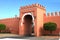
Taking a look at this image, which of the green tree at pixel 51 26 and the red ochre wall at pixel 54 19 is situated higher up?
the red ochre wall at pixel 54 19

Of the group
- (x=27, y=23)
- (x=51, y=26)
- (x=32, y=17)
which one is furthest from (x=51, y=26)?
(x=27, y=23)

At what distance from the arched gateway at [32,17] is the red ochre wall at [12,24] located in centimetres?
259

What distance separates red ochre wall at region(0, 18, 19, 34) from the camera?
27.8 metres

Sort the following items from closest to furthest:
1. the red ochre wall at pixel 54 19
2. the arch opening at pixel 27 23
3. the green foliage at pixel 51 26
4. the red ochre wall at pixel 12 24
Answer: the green foliage at pixel 51 26
the red ochre wall at pixel 54 19
the arch opening at pixel 27 23
the red ochre wall at pixel 12 24

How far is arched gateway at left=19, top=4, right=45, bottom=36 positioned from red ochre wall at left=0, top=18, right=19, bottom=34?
8.49 ft

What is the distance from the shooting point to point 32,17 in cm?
2330

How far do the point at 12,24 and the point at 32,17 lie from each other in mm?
6949

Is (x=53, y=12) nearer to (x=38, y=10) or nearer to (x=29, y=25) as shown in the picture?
(x=38, y=10)

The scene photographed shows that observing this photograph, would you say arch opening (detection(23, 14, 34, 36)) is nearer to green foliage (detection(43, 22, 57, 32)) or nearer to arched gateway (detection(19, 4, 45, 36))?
arched gateway (detection(19, 4, 45, 36))

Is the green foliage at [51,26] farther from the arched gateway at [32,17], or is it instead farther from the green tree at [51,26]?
the arched gateway at [32,17]

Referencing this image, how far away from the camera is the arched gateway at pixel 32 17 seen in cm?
2292

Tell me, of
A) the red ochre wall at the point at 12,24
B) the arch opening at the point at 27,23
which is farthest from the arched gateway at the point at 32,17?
the red ochre wall at the point at 12,24

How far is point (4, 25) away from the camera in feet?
93.9

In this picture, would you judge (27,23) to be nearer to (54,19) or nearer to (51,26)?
(54,19)
